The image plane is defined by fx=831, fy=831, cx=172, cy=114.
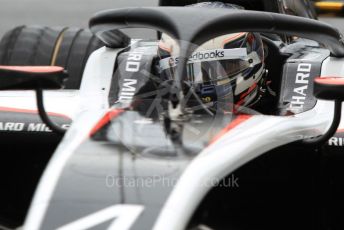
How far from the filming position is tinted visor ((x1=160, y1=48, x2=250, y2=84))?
8.76 ft

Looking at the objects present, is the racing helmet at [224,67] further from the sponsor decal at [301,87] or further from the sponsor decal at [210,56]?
the sponsor decal at [301,87]

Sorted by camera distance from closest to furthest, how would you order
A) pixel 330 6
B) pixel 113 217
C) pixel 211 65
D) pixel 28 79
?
pixel 113 217, pixel 28 79, pixel 211 65, pixel 330 6

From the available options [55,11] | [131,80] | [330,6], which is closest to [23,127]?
[131,80]

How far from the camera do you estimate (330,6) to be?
824 centimetres

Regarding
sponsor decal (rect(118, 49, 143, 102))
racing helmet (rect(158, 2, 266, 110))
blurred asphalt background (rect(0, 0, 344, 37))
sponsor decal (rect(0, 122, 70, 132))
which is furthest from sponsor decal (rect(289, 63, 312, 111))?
blurred asphalt background (rect(0, 0, 344, 37))

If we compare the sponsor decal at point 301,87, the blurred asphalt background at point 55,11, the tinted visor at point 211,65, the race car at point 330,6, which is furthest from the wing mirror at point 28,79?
the race car at point 330,6

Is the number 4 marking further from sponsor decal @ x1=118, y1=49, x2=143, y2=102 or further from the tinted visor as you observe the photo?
sponsor decal @ x1=118, y1=49, x2=143, y2=102

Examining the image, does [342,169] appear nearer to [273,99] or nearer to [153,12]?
[273,99]

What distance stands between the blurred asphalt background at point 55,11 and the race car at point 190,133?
4.60m

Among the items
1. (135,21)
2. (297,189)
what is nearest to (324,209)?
(297,189)

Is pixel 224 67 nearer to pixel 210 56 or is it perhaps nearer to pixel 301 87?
pixel 210 56

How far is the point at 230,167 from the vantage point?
2266mm

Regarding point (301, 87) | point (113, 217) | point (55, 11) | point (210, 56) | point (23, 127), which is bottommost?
point (55, 11)

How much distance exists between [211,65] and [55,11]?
5853 mm
